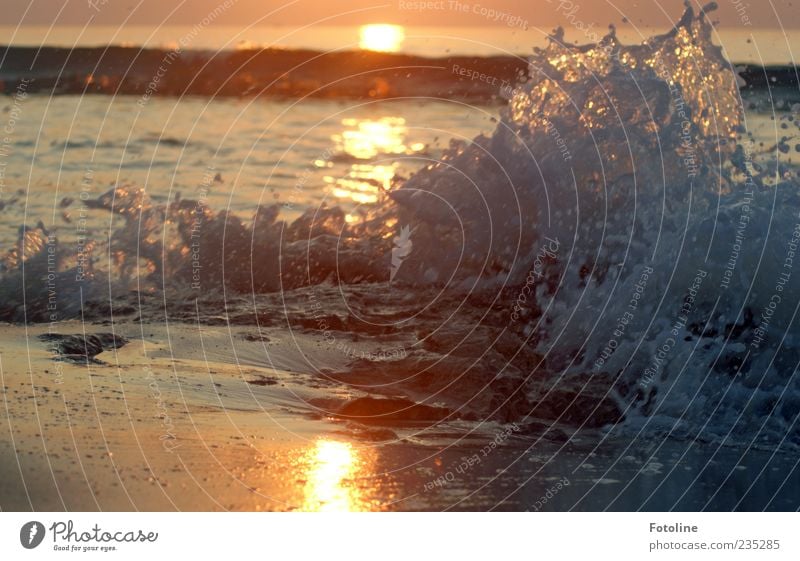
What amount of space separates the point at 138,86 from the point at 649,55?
675 centimetres

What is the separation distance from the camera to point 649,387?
7.48 meters

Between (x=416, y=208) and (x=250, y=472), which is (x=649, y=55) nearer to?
(x=416, y=208)

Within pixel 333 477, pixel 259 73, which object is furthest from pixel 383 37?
pixel 333 477

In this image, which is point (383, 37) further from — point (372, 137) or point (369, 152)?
point (369, 152)

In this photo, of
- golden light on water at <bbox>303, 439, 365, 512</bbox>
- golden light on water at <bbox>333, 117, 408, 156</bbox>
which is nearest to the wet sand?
golden light on water at <bbox>303, 439, 365, 512</bbox>

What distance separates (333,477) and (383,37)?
7.98 metres

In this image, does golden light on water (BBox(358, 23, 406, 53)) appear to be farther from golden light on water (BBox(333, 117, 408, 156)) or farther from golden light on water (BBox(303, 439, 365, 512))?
golden light on water (BBox(303, 439, 365, 512))

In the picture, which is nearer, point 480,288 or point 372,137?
point 480,288

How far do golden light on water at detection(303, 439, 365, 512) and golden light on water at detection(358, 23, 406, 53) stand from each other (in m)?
7.36

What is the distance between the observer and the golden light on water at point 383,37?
1305 cm

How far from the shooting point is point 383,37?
13211 mm

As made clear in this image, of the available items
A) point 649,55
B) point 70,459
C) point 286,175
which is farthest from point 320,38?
point 70,459

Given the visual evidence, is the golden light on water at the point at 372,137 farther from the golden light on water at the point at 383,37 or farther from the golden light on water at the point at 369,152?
the golden light on water at the point at 383,37

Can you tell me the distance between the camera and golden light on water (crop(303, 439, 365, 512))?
239 inches
